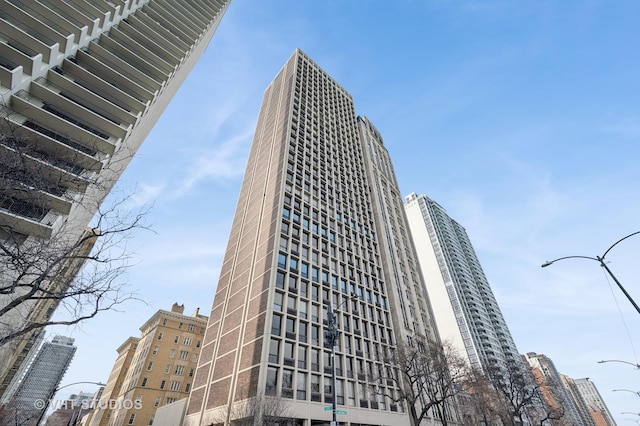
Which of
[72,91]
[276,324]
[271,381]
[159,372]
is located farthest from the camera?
[159,372]

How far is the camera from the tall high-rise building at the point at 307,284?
30.0m

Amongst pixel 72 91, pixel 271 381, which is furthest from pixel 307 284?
pixel 72 91

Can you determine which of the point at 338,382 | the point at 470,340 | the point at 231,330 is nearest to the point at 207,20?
the point at 231,330

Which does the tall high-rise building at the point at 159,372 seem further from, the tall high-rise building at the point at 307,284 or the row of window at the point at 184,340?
the tall high-rise building at the point at 307,284

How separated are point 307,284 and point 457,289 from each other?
87.6 meters

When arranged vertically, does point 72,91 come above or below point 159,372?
above

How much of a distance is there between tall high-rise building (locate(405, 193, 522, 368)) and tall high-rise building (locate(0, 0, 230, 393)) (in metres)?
93.5

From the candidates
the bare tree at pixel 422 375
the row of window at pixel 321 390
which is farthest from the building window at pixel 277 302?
the bare tree at pixel 422 375

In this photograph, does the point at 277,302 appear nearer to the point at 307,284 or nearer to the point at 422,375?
the point at 307,284

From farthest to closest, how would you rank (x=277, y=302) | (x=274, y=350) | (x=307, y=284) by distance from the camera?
(x=307, y=284) < (x=277, y=302) < (x=274, y=350)

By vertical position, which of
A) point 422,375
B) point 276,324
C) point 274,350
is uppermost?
point 276,324

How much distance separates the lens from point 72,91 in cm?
2173

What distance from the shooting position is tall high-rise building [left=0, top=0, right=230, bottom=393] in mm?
12422

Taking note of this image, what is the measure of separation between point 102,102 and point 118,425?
54.6 meters
